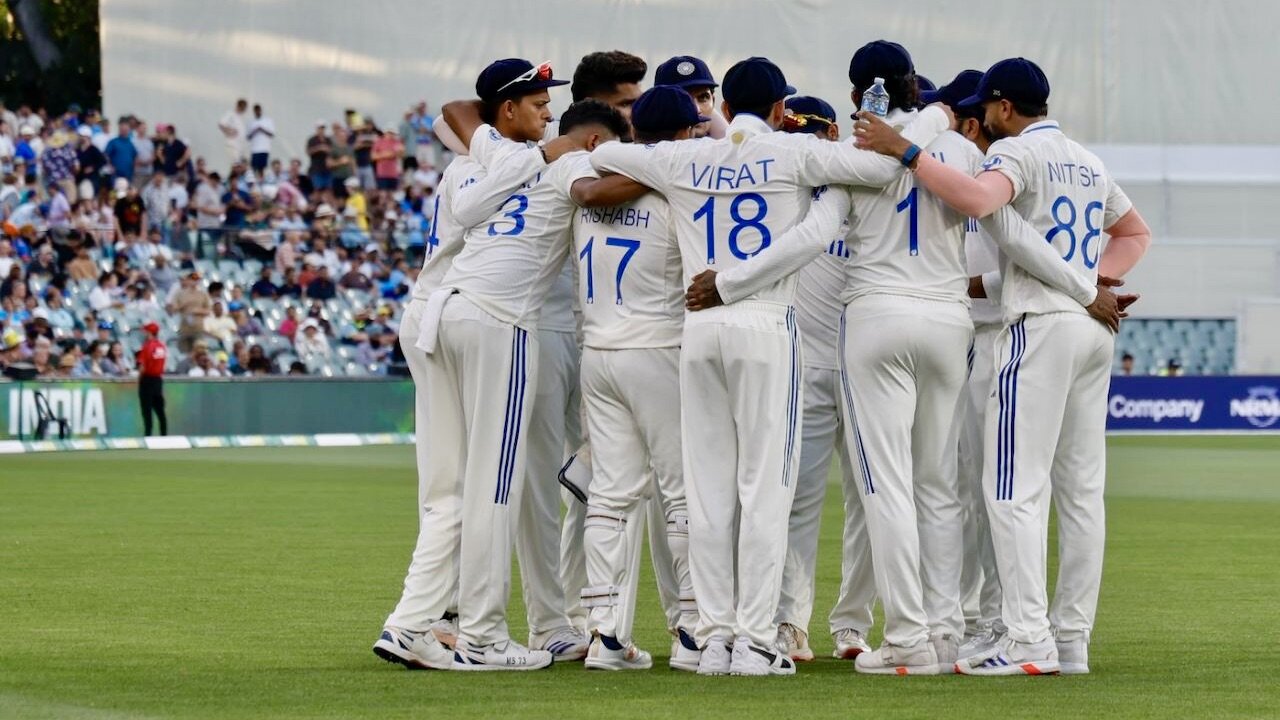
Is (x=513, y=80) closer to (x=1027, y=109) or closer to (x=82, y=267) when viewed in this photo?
(x=1027, y=109)

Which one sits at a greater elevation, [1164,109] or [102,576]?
[1164,109]

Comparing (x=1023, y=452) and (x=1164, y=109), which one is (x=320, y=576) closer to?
(x=1023, y=452)

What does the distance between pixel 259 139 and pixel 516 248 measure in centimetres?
2866

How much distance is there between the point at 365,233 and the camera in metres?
32.4

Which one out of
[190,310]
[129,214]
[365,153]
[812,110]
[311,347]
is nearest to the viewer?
[812,110]

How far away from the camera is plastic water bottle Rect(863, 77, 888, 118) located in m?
8.08

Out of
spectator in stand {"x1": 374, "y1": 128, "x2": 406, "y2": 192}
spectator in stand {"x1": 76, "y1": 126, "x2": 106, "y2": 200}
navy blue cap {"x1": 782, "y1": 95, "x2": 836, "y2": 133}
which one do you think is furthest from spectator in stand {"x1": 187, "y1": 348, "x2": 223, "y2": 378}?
navy blue cap {"x1": 782, "y1": 95, "x2": 836, "y2": 133}

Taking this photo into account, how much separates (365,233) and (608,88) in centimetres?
2385

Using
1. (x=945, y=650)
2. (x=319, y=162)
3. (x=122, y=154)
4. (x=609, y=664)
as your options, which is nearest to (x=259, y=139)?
(x=319, y=162)

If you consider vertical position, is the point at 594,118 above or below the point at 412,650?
above

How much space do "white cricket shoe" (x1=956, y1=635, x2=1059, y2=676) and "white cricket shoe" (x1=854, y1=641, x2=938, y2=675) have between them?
132mm

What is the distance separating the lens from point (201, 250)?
3077 cm

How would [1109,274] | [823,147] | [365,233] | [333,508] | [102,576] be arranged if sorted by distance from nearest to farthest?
1. [823,147]
2. [1109,274]
3. [102,576]
4. [333,508]
5. [365,233]

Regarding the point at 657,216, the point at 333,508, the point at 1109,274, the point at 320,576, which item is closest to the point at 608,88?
the point at 657,216
